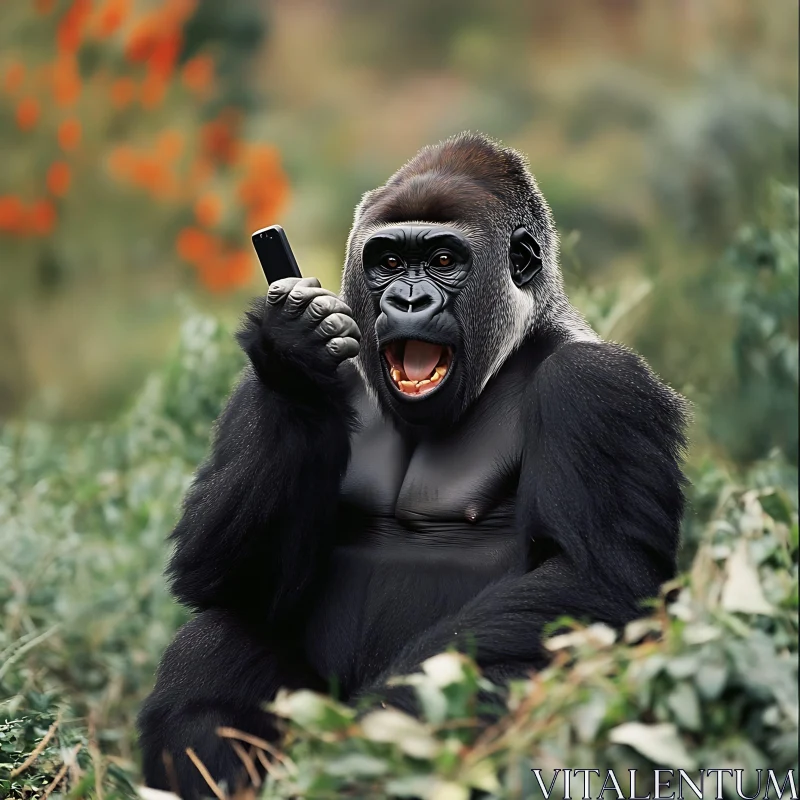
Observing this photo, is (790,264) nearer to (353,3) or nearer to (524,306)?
(524,306)

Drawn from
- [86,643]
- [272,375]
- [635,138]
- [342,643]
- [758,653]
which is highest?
[635,138]

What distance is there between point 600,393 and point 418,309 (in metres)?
0.54

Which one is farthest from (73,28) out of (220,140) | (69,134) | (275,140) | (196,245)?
(275,140)

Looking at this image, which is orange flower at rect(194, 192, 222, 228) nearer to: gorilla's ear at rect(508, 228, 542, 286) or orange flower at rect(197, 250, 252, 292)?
orange flower at rect(197, 250, 252, 292)

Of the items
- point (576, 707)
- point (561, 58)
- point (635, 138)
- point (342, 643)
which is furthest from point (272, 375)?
point (561, 58)

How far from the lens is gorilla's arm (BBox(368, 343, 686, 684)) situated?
3381 millimetres

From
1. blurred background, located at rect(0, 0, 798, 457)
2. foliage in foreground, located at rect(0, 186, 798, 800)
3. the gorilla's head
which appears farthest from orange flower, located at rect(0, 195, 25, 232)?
the gorilla's head

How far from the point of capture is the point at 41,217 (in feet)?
40.6

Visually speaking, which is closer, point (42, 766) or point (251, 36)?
point (42, 766)

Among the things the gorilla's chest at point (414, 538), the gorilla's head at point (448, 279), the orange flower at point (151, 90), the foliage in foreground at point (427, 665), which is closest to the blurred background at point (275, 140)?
the orange flower at point (151, 90)

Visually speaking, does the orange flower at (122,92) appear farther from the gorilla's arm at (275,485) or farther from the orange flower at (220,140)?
the gorilla's arm at (275,485)

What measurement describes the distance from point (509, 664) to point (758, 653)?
Result: 0.98 m

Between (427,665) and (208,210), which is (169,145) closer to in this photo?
(208,210)

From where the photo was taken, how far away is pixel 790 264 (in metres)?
5.69
